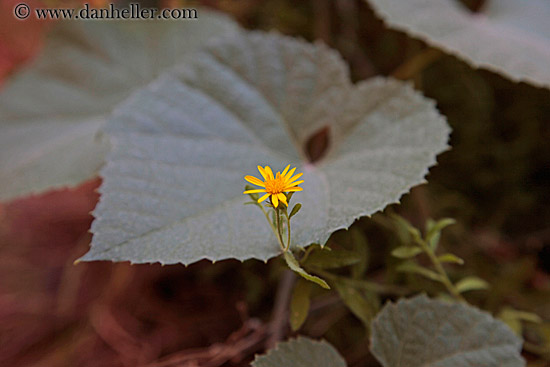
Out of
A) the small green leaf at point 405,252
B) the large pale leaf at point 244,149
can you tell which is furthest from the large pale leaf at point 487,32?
the small green leaf at point 405,252

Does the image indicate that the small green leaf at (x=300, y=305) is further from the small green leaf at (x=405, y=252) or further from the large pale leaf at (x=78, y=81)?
the large pale leaf at (x=78, y=81)

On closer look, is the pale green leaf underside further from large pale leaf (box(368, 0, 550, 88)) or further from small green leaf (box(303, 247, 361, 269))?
large pale leaf (box(368, 0, 550, 88))

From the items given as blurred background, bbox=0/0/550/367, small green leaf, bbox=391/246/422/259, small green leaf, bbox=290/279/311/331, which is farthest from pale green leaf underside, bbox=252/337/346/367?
blurred background, bbox=0/0/550/367

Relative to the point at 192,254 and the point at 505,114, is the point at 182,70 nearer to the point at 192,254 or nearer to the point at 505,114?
the point at 192,254

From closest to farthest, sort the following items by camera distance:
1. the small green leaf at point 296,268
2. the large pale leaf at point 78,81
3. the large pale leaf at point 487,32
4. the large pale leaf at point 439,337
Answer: the small green leaf at point 296,268
the large pale leaf at point 439,337
the large pale leaf at point 487,32
the large pale leaf at point 78,81

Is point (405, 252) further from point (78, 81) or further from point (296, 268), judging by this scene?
point (78, 81)
